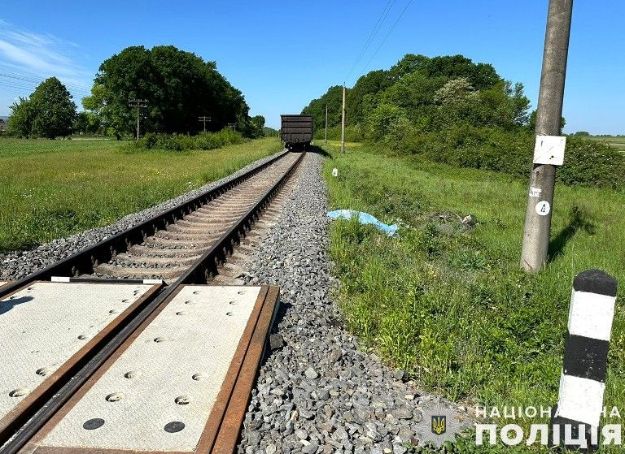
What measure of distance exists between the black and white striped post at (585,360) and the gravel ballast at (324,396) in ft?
2.10

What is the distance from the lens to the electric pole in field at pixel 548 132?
5820 mm

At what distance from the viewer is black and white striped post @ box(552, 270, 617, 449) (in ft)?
7.51

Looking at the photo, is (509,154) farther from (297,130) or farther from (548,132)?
(548,132)

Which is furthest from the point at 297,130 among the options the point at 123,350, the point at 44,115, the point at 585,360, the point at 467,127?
the point at 44,115

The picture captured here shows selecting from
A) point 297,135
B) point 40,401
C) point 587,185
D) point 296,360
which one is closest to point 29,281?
point 40,401

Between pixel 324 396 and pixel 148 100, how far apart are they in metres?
78.3

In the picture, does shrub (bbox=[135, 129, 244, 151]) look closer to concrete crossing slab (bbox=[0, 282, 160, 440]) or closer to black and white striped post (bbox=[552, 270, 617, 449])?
concrete crossing slab (bbox=[0, 282, 160, 440])

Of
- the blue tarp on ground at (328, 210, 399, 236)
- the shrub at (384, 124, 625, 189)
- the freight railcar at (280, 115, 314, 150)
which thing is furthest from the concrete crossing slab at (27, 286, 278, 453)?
the freight railcar at (280, 115, 314, 150)

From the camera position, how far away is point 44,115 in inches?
4240

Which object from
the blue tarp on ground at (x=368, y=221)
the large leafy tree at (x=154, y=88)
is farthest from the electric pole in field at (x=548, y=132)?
the large leafy tree at (x=154, y=88)

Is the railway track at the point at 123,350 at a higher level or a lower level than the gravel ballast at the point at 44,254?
higher

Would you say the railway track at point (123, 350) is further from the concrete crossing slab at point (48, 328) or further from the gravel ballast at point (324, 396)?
the gravel ballast at point (324, 396)

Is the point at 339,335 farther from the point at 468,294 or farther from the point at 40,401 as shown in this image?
the point at 40,401

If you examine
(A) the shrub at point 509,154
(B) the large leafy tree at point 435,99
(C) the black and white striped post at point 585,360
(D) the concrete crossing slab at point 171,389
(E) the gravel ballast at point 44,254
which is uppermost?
(B) the large leafy tree at point 435,99
